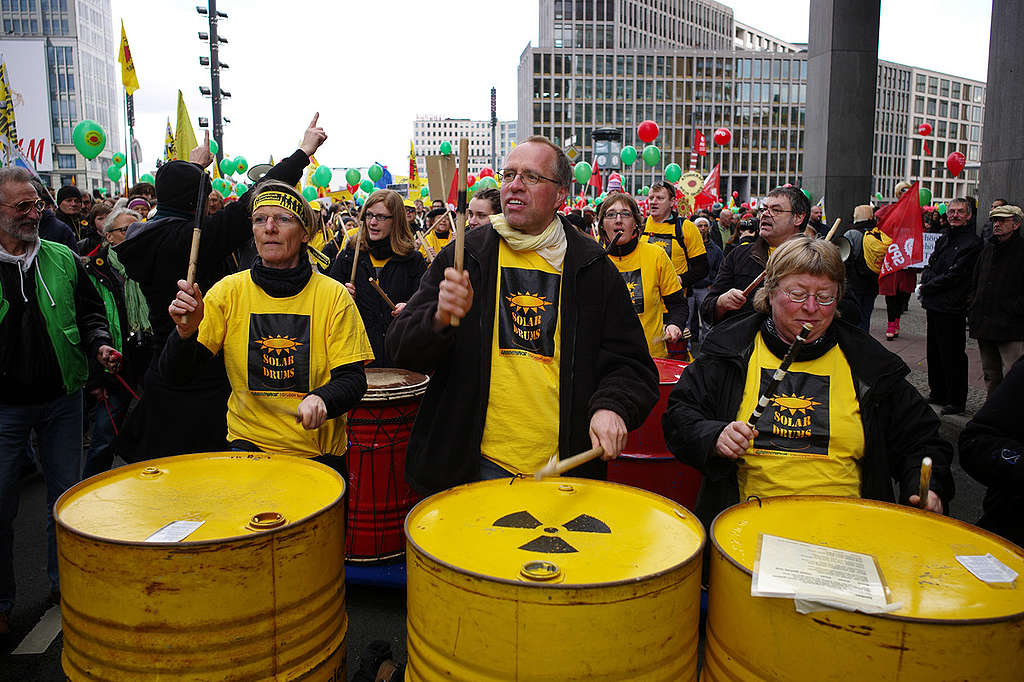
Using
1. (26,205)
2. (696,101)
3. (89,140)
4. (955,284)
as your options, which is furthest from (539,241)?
(696,101)

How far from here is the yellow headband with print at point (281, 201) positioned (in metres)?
2.88

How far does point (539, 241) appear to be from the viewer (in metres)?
2.65

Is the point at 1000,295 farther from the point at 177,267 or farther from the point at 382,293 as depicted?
the point at 177,267

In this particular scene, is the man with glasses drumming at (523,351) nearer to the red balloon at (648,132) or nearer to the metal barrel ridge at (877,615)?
the metal barrel ridge at (877,615)

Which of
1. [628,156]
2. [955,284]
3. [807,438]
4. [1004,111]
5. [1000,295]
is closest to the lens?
[807,438]

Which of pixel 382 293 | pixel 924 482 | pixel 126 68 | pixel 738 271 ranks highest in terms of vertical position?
pixel 126 68

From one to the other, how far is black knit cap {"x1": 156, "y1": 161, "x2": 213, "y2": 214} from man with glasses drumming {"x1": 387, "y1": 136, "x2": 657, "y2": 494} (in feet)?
6.32

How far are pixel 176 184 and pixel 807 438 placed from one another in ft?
10.7

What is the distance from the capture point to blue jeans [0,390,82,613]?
11.0 ft

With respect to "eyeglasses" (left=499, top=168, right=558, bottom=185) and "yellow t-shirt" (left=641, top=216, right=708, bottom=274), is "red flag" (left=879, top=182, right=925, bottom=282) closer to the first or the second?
"yellow t-shirt" (left=641, top=216, right=708, bottom=274)

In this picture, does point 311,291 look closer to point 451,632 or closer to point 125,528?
point 125,528

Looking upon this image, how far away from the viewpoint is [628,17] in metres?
110

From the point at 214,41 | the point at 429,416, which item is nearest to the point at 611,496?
the point at 429,416

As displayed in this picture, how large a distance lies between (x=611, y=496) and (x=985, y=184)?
10274 mm
